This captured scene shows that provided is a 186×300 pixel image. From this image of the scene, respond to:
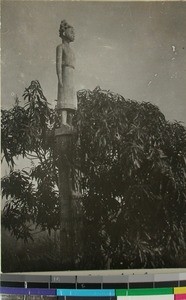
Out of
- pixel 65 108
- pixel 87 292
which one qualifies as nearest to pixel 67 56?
pixel 65 108

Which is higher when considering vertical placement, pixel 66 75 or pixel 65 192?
pixel 66 75

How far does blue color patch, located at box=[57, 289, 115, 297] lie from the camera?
1.01 m

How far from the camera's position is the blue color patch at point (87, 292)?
3.32 feet

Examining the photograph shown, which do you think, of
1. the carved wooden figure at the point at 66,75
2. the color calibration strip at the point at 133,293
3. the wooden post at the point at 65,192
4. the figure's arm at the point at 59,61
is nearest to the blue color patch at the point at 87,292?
the color calibration strip at the point at 133,293

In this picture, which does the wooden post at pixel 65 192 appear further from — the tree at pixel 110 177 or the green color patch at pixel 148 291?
the green color patch at pixel 148 291

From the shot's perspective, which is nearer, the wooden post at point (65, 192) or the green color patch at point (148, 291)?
the green color patch at point (148, 291)

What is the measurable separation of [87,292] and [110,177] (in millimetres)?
296

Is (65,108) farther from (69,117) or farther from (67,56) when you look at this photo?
(67,56)

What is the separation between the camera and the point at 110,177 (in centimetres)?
115

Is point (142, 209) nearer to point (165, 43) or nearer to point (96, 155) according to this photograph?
point (96, 155)

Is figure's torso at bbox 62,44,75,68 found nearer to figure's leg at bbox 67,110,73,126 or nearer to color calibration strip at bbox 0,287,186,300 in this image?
figure's leg at bbox 67,110,73,126

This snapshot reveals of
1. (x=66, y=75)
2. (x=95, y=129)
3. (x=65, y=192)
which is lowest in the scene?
(x=65, y=192)

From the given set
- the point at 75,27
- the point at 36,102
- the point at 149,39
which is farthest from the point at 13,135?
the point at 149,39

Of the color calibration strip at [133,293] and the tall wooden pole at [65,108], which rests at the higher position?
the tall wooden pole at [65,108]
